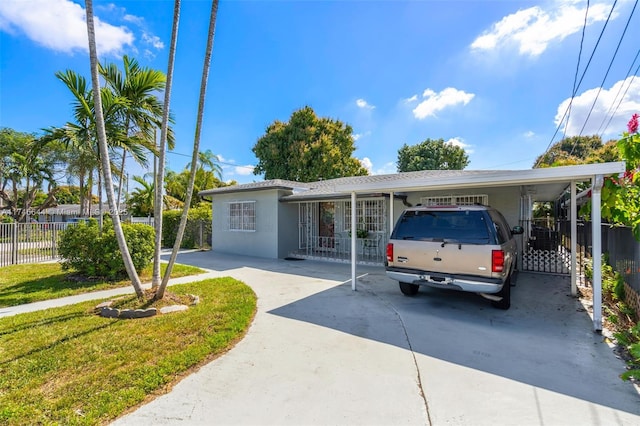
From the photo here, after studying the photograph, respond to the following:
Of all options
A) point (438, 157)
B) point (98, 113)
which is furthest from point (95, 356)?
point (438, 157)

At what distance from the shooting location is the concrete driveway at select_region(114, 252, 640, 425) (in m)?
2.78

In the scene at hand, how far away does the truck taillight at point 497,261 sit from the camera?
200 inches

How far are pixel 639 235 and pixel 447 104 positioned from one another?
14490mm

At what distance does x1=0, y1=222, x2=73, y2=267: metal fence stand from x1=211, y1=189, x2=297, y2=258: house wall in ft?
20.1

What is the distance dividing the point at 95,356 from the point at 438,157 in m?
31.8

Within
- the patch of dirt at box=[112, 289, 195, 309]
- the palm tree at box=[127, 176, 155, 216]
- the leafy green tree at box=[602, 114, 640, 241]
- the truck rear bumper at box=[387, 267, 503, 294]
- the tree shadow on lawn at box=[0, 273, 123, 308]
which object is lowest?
the tree shadow on lawn at box=[0, 273, 123, 308]

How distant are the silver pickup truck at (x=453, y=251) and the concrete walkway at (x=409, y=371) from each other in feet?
2.06

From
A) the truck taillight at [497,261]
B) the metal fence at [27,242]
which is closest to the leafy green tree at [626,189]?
the truck taillight at [497,261]

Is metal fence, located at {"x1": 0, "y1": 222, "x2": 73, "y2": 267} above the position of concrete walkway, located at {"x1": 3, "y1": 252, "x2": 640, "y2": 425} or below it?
above

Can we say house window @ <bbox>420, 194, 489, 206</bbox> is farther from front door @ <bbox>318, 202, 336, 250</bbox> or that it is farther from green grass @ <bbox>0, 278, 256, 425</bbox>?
green grass @ <bbox>0, 278, 256, 425</bbox>

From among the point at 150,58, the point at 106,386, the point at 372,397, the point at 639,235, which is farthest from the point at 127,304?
the point at 639,235

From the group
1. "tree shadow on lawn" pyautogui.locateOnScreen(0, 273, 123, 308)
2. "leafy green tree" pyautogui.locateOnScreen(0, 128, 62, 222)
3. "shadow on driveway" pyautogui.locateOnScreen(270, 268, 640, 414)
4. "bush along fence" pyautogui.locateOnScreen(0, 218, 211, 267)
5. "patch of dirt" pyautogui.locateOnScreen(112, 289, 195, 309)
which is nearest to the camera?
"shadow on driveway" pyautogui.locateOnScreen(270, 268, 640, 414)

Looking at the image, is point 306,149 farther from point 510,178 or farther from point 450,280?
point 450,280

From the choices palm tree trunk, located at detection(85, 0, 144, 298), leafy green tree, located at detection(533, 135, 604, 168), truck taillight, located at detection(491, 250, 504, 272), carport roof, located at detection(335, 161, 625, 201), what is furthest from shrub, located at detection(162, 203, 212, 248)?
leafy green tree, located at detection(533, 135, 604, 168)
